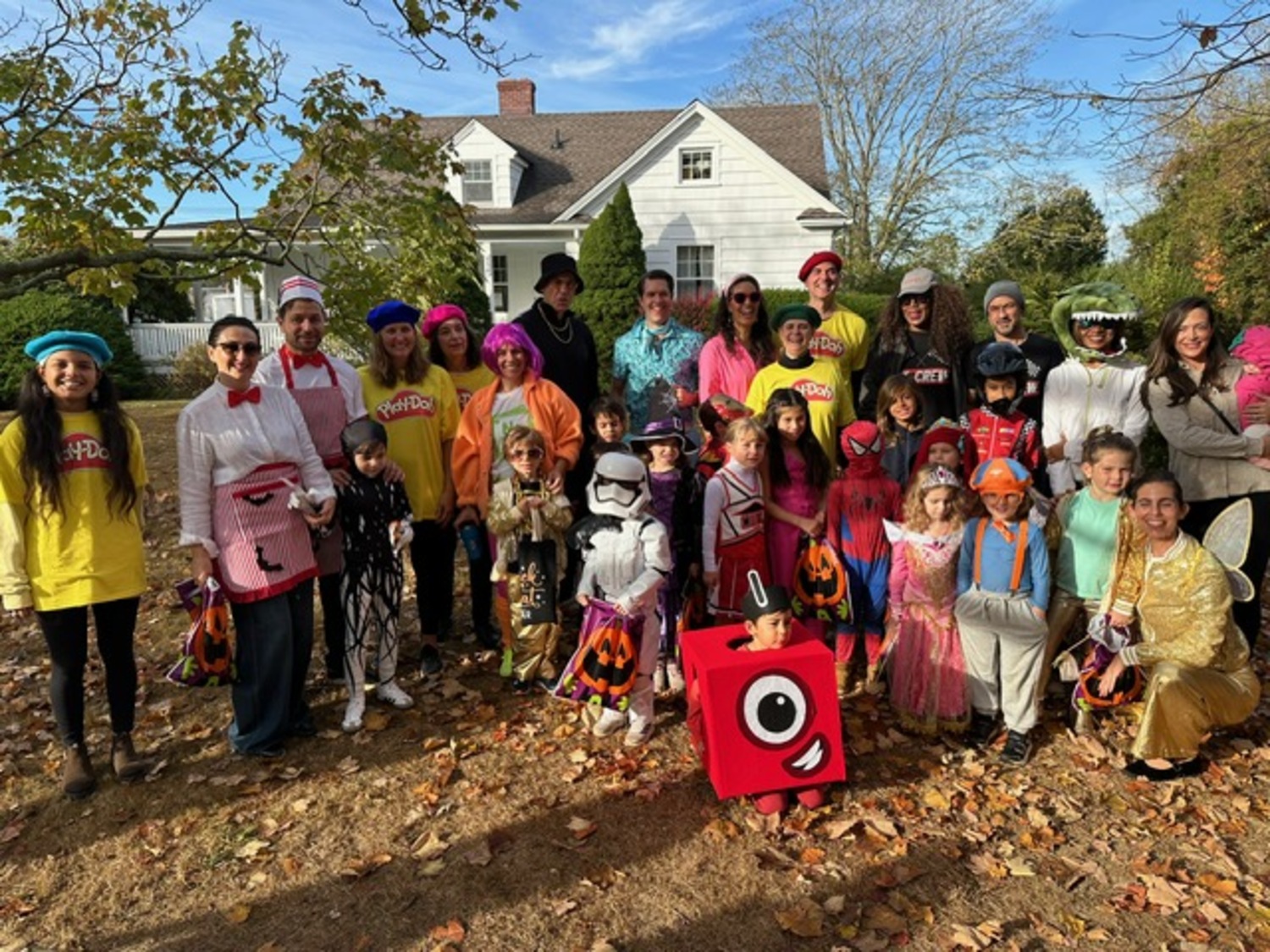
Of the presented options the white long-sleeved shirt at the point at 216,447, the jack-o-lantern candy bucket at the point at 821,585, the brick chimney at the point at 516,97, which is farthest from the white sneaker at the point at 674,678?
the brick chimney at the point at 516,97

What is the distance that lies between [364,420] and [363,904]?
2.26m

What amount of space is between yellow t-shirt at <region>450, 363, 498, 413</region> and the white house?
14.2m

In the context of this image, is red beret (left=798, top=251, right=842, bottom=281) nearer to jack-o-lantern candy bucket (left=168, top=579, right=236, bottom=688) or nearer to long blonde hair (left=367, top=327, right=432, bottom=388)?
long blonde hair (left=367, top=327, right=432, bottom=388)

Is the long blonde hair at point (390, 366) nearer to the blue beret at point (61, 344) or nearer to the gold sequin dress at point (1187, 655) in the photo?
the blue beret at point (61, 344)

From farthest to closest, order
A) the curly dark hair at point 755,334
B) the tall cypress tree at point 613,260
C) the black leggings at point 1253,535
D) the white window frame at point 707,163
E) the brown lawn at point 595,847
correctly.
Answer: the white window frame at point 707,163 → the tall cypress tree at point 613,260 → the curly dark hair at point 755,334 → the black leggings at point 1253,535 → the brown lawn at point 595,847

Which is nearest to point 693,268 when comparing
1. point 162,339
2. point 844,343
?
point 162,339

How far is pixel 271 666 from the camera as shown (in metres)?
3.95

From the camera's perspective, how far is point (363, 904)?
3.13 meters

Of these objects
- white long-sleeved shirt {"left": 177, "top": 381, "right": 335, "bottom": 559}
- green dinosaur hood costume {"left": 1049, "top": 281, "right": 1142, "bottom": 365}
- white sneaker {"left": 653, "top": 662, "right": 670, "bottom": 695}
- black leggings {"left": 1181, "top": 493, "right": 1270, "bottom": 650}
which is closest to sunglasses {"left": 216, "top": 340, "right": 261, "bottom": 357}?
white long-sleeved shirt {"left": 177, "top": 381, "right": 335, "bottom": 559}

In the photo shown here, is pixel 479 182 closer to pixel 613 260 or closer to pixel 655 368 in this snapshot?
pixel 613 260

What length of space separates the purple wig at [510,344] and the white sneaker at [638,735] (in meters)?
2.10

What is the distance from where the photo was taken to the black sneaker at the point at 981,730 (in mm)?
4152

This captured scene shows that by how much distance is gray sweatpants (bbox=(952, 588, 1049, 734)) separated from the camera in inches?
157

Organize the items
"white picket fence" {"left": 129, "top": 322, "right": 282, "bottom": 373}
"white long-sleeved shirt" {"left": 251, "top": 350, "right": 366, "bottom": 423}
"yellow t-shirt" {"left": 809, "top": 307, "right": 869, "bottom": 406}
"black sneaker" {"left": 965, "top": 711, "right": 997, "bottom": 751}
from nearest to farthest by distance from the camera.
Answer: "black sneaker" {"left": 965, "top": 711, "right": 997, "bottom": 751}
"white long-sleeved shirt" {"left": 251, "top": 350, "right": 366, "bottom": 423}
"yellow t-shirt" {"left": 809, "top": 307, "right": 869, "bottom": 406}
"white picket fence" {"left": 129, "top": 322, "right": 282, "bottom": 373}
